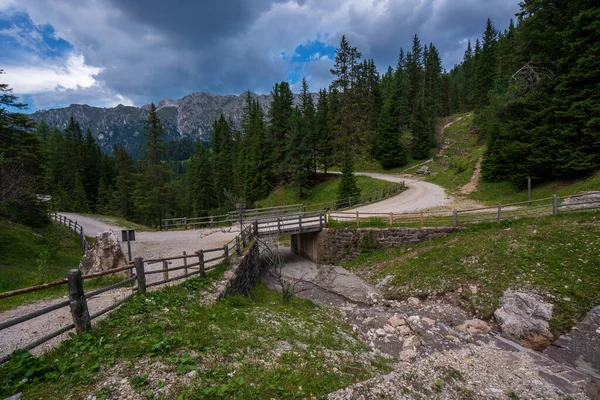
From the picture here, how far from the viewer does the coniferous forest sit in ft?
60.2

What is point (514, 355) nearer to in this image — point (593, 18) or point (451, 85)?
point (593, 18)

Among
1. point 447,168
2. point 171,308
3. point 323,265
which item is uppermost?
point 447,168

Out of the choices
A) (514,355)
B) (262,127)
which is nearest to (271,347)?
(514,355)

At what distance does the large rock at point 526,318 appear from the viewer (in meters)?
8.47

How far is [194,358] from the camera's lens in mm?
5266

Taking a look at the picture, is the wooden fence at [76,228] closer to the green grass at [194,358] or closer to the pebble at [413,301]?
the green grass at [194,358]

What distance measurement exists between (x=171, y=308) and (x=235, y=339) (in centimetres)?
242

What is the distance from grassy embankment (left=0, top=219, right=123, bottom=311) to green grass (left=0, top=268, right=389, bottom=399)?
5.24 metres

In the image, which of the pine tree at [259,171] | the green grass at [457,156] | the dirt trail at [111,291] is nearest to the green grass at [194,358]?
the dirt trail at [111,291]

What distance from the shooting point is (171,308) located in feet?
24.6

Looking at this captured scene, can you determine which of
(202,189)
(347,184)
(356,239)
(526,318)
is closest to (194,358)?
(526,318)

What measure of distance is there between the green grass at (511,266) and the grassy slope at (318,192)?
19.0 meters

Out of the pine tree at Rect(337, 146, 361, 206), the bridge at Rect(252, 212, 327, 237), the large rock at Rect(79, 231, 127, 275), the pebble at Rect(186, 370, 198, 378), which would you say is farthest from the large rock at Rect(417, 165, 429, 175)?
the pebble at Rect(186, 370, 198, 378)

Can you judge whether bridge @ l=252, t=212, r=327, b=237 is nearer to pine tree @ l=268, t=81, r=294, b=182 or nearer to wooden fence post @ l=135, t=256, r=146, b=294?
wooden fence post @ l=135, t=256, r=146, b=294
